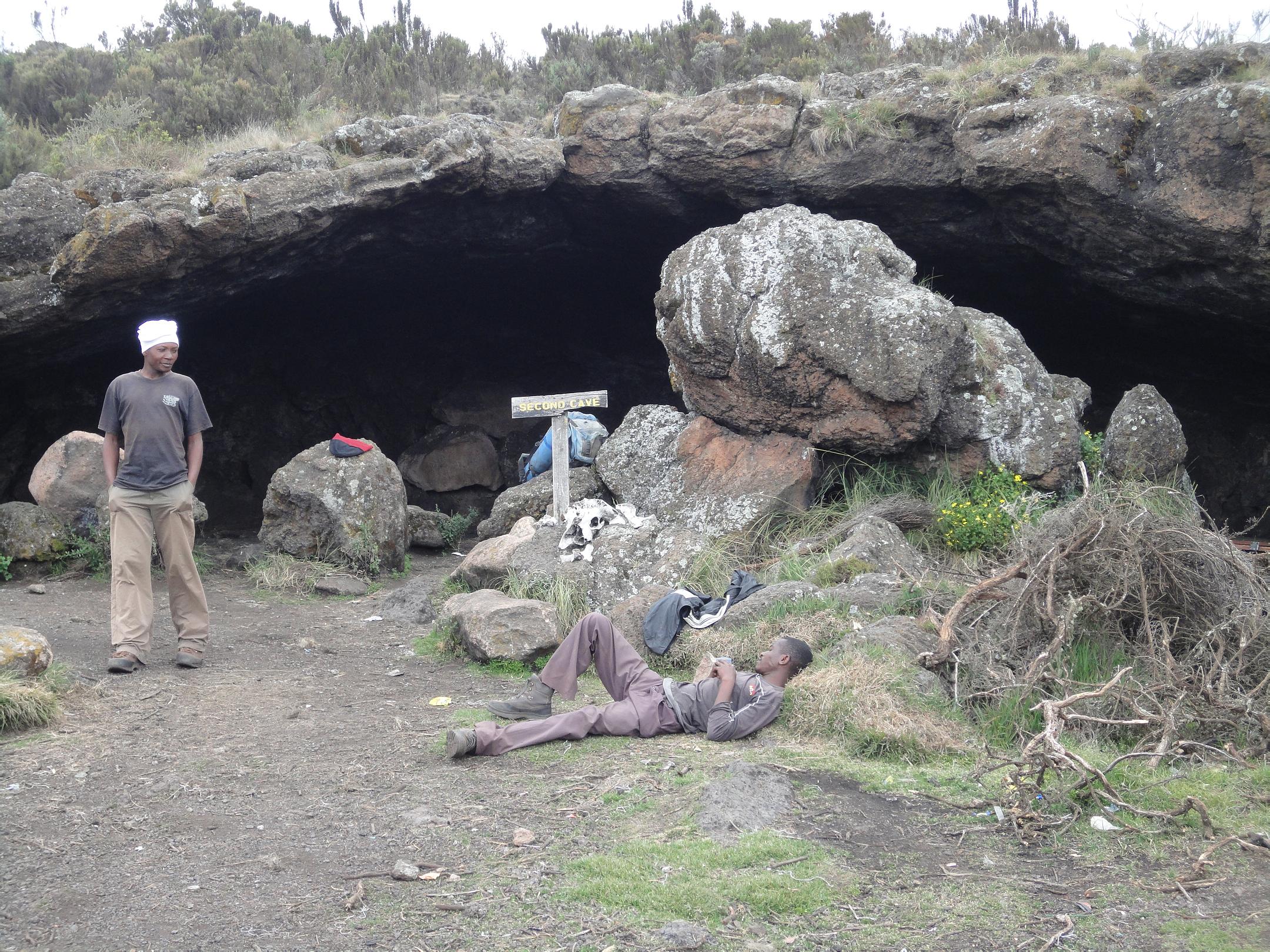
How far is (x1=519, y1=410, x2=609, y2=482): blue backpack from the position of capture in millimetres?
9445

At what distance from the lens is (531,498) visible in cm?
891

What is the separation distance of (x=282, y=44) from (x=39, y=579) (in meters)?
9.42

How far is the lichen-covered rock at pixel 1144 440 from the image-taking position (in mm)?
7820

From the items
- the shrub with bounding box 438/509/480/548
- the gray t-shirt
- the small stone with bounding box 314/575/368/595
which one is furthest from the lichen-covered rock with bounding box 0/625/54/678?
the shrub with bounding box 438/509/480/548

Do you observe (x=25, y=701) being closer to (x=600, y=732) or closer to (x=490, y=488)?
(x=600, y=732)

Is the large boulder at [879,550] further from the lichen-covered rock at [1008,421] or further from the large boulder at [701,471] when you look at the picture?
the lichen-covered rock at [1008,421]

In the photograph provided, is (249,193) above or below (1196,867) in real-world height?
above

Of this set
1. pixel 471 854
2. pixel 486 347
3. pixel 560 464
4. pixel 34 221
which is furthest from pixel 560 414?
pixel 486 347

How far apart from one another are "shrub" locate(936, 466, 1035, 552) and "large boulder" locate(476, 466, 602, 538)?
113 inches

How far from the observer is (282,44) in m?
14.8

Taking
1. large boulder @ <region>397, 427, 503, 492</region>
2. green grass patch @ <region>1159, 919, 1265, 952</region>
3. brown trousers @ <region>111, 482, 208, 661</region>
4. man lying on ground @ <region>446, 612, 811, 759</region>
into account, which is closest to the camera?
green grass patch @ <region>1159, 919, 1265, 952</region>

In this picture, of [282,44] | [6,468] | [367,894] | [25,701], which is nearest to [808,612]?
[367,894]

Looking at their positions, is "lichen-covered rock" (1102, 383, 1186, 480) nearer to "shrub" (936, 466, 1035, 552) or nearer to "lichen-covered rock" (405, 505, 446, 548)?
"shrub" (936, 466, 1035, 552)

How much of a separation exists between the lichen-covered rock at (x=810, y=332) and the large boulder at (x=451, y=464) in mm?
6255
